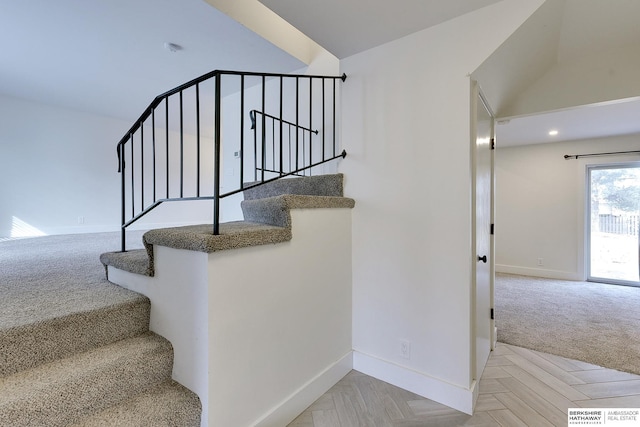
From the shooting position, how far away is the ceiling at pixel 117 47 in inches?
94.9

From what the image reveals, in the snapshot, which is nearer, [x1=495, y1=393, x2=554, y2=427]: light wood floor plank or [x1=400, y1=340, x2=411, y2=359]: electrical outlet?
[x1=495, y1=393, x2=554, y2=427]: light wood floor plank

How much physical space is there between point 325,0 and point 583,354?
3.14 m

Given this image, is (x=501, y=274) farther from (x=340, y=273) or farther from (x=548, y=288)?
(x=340, y=273)

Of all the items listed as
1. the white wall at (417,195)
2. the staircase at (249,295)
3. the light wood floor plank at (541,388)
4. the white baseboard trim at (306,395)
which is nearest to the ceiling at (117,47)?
the white wall at (417,195)

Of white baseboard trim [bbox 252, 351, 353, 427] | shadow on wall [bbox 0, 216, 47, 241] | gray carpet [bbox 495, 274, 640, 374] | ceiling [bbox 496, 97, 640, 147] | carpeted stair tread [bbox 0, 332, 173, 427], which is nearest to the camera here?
carpeted stair tread [bbox 0, 332, 173, 427]

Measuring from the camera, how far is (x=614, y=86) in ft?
6.26

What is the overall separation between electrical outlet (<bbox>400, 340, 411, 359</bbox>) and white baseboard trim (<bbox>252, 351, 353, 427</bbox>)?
39cm

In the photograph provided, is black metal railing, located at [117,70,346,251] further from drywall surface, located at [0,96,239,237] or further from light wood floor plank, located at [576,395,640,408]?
light wood floor plank, located at [576,395,640,408]

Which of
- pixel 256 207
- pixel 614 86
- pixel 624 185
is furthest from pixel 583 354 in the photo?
pixel 624 185

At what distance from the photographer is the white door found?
1683 mm

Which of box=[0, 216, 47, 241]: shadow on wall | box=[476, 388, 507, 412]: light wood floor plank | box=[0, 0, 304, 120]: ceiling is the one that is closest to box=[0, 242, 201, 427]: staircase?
box=[476, 388, 507, 412]: light wood floor plank

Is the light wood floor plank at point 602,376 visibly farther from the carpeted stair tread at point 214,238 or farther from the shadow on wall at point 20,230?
the shadow on wall at point 20,230

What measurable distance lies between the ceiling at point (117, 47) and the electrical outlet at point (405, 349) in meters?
3.04

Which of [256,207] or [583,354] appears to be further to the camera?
[583,354]
